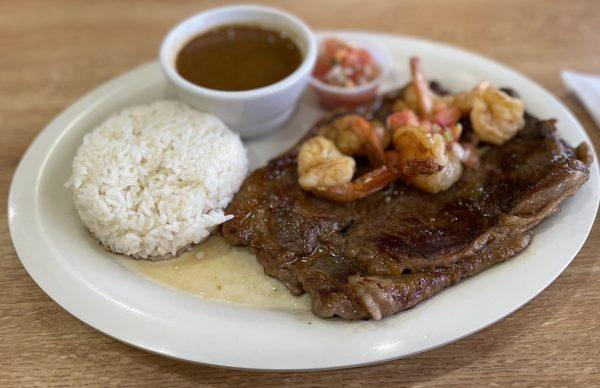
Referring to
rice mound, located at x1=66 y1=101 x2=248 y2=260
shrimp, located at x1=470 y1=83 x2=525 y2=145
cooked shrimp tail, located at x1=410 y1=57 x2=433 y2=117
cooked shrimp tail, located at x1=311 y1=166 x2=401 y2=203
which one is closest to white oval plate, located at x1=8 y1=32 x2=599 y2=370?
rice mound, located at x1=66 y1=101 x2=248 y2=260

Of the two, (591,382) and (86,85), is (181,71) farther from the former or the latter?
(591,382)

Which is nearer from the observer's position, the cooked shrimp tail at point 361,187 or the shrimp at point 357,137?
the cooked shrimp tail at point 361,187

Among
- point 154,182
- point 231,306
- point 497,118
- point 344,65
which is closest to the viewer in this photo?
point 231,306

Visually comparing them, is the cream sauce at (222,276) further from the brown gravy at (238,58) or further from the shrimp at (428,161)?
the brown gravy at (238,58)

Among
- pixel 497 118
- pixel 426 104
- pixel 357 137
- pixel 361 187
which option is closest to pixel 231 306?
pixel 361 187

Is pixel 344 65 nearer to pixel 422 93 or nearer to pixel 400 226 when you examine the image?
pixel 422 93

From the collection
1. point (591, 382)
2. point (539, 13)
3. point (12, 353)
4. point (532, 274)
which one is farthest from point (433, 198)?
point (539, 13)

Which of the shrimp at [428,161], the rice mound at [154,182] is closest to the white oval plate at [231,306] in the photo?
the rice mound at [154,182]
